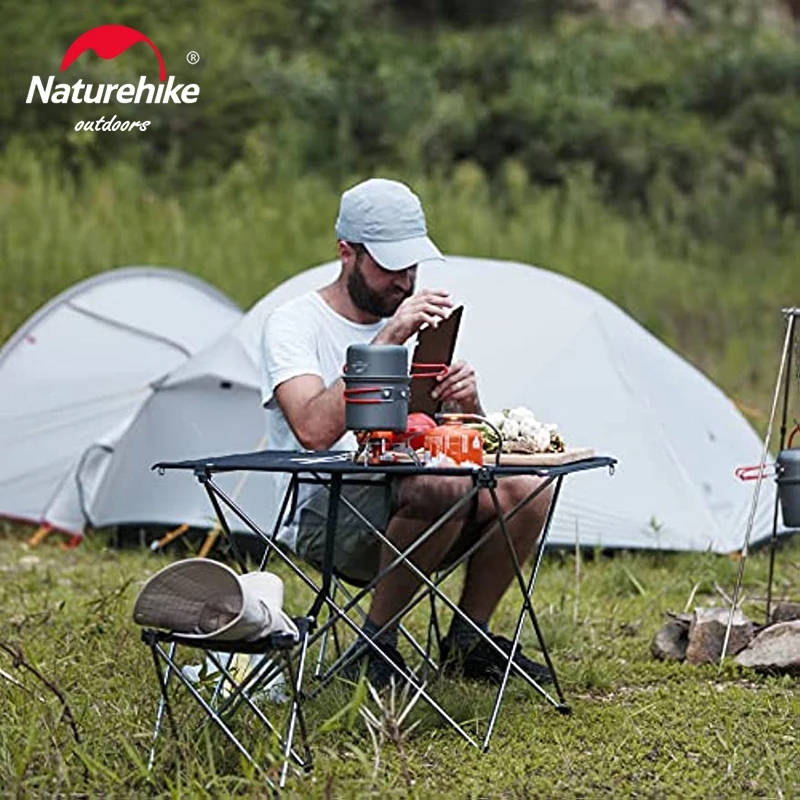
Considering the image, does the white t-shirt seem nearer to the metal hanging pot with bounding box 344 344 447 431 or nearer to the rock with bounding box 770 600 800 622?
the metal hanging pot with bounding box 344 344 447 431

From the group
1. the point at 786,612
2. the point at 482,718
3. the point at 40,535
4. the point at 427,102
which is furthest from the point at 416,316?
the point at 427,102

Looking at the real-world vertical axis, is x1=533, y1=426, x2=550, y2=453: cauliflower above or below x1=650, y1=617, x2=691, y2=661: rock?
above

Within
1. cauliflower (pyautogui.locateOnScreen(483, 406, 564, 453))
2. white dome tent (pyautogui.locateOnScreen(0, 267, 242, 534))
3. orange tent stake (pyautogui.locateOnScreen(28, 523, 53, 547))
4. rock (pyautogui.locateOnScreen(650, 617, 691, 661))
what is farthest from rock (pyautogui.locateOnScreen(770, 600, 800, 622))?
orange tent stake (pyautogui.locateOnScreen(28, 523, 53, 547))

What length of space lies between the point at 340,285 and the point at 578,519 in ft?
6.25

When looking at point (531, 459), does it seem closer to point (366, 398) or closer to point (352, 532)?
point (366, 398)

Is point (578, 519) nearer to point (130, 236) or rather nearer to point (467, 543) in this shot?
point (467, 543)

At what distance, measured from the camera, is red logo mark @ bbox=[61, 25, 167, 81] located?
37.8 feet

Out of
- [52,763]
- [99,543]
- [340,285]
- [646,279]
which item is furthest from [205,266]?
[52,763]

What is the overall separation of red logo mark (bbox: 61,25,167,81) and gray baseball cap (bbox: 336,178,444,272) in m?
8.00

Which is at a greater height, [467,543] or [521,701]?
[467,543]

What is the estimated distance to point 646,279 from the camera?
1040cm

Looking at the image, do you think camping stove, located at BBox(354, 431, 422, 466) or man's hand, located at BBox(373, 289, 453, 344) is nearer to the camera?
camping stove, located at BBox(354, 431, 422, 466)

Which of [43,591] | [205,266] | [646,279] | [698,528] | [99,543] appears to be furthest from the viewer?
[646,279]

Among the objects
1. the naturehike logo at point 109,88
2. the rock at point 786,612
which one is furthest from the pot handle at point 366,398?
the naturehike logo at point 109,88
